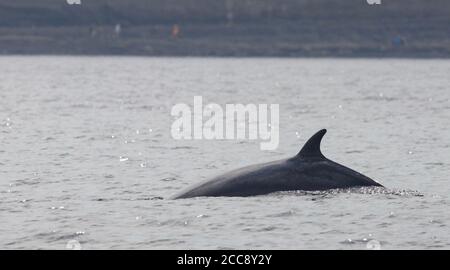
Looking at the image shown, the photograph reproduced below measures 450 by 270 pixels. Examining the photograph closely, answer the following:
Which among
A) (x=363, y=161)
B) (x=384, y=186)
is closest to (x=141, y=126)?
(x=363, y=161)

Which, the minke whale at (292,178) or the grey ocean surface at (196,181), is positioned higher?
the minke whale at (292,178)

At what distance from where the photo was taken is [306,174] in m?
25.2

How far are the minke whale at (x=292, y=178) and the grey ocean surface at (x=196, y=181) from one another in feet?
0.79

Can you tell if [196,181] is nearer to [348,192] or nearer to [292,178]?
[292,178]

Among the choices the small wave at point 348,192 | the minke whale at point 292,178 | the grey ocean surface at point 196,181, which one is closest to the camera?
the grey ocean surface at point 196,181

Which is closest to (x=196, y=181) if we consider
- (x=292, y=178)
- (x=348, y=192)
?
(x=292, y=178)

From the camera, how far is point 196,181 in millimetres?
29750

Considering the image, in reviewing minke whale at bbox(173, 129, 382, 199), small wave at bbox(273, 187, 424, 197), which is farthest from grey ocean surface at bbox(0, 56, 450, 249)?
minke whale at bbox(173, 129, 382, 199)

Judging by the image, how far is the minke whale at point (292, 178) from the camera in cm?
2516

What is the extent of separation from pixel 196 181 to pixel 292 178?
507 cm

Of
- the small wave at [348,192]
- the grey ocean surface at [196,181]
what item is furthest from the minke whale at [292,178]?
the grey ocean surface at [196,181]

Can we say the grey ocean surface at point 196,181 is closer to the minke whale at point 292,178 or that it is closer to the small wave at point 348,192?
the small wave at point 348,192

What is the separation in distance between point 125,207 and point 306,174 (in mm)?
4102

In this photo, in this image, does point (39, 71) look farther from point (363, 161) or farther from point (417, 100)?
point (363, 161)
